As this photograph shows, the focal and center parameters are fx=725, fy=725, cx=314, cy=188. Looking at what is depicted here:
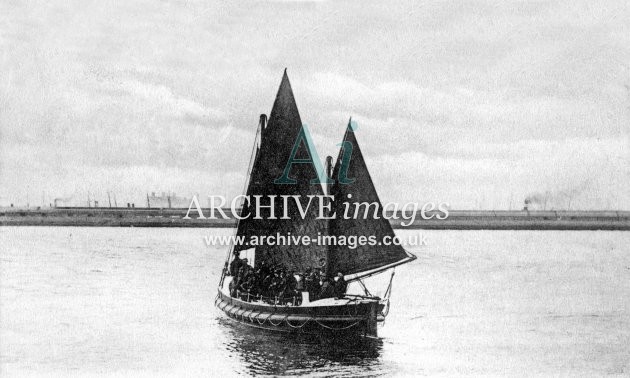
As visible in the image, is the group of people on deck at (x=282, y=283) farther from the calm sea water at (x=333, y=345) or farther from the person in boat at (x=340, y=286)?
the calm sea water at (x=333, y=345)

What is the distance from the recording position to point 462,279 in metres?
28.2

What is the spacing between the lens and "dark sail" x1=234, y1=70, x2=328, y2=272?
17.8 metres

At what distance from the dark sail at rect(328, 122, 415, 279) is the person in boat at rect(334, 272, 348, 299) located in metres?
0.26

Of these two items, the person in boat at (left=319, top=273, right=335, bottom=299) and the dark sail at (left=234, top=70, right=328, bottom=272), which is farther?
the person in boat at (left=319, top=273, right=335, bottom=299)

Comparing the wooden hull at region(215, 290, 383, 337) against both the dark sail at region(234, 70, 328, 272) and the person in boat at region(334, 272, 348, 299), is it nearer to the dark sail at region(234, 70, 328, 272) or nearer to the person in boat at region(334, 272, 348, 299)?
the person in boat at region(334, 272, 348, 299)

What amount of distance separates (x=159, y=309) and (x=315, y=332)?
4.73 m

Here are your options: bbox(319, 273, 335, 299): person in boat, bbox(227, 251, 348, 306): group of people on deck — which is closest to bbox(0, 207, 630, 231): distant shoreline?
bbox(227, 251, 348, 306): group of people on deck

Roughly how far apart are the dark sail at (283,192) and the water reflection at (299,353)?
1.88 m

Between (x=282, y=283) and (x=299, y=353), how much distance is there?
198 cm

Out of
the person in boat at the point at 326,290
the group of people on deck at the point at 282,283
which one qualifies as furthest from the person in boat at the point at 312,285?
the person in boat at the point at 326,290

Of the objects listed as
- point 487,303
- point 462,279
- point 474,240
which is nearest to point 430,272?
point 462,279

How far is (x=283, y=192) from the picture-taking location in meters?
18.2

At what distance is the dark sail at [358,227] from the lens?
17.5 meters

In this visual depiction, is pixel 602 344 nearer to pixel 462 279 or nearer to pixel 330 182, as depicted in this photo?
pixel 330 182
